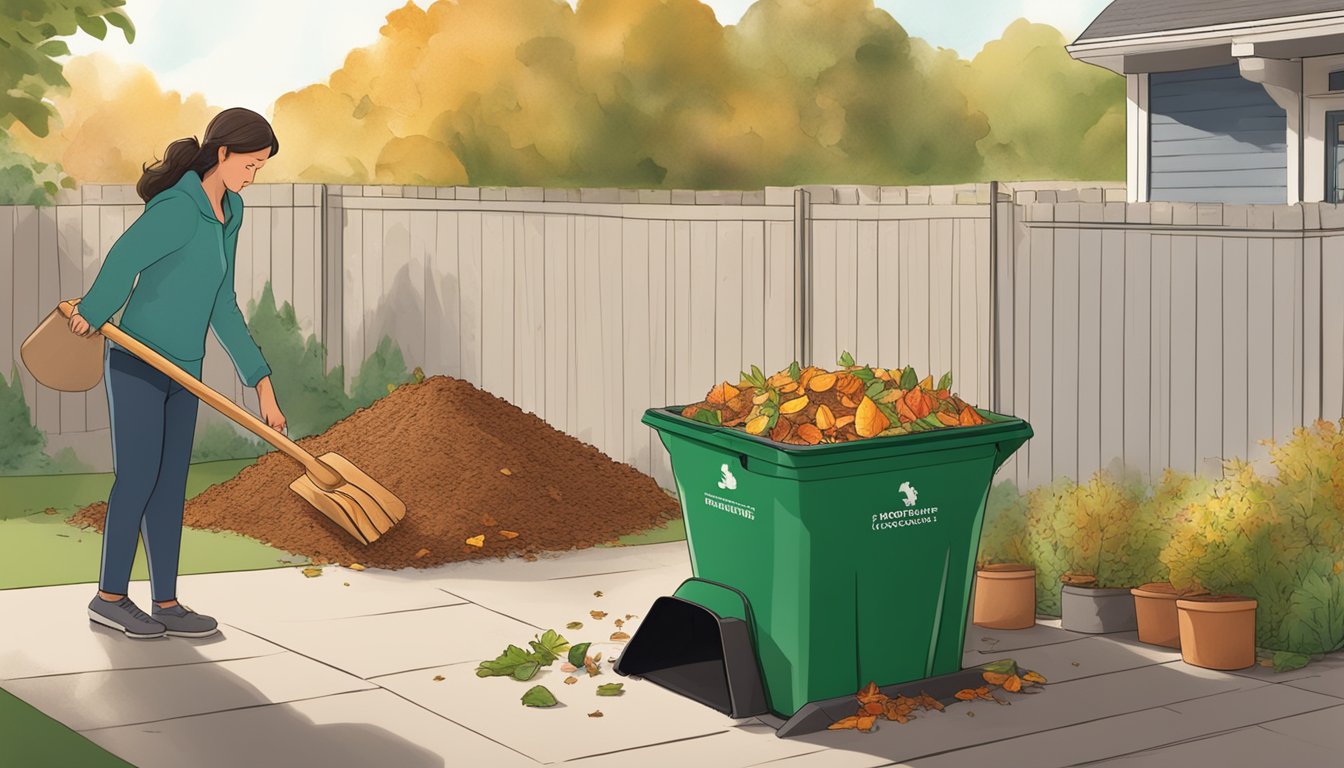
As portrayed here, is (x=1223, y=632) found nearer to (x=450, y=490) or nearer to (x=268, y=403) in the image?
(x=268, y=403)

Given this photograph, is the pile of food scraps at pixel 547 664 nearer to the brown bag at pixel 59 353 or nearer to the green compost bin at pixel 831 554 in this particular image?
the green compost bin at pixel 831 554

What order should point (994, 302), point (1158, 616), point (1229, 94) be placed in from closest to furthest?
point (1158, 616), point (994, 302), point (1229, 94)

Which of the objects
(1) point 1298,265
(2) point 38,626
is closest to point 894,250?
(1) point 1298,265

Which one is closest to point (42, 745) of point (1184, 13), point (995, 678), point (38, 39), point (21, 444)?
point (995, 678)

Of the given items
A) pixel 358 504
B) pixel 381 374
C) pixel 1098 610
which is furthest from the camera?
pixel 381 374

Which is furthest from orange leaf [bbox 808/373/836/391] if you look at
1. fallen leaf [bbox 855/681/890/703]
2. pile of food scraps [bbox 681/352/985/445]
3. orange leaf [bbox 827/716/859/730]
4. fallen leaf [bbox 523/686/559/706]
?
fallen leaf [bbox 523/686/559/706]

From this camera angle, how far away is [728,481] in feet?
20.6

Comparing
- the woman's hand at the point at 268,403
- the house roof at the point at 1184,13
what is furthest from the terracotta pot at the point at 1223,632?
the house roof at the point at 1184,13

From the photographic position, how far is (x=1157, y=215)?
A: 8297 millimetres

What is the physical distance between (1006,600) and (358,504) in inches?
132

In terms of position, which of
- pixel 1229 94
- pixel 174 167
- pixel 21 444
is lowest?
pixel 21 444

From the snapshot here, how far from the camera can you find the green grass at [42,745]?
5645 millimetres

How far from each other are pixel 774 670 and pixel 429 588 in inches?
110

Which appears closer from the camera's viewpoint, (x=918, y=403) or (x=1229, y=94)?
(x=918, y=403)
